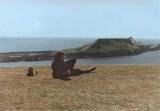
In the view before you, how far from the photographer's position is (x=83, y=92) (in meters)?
20.1

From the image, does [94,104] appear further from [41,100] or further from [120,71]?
[120,71]

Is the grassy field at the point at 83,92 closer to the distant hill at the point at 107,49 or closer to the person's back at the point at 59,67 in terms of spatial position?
the person's back at the point at 59,67

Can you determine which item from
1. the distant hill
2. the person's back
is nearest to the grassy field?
the person's back

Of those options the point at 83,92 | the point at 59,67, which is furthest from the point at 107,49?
the point at 83,92

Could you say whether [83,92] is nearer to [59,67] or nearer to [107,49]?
[59,67]

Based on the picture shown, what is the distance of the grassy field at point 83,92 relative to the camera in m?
16.8

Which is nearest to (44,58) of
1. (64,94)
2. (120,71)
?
(120,71)

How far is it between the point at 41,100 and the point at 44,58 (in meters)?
118

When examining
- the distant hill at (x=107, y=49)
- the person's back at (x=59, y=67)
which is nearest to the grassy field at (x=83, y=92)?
the person's back at (x=59, y=67)

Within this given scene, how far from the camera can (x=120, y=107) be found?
655 inches

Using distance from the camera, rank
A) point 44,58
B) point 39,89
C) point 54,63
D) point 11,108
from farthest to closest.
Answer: point 44,58 → point 54,63 → point 39,89 → point 11,108

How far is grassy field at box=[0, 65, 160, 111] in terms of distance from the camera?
55.2 feet

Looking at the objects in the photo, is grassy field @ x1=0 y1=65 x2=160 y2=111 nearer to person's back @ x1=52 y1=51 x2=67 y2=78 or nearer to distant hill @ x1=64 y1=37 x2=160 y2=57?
person's back @ x1=52 y1=51 x2=67 y2=78

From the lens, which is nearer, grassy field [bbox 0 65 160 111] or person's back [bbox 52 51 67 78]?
grassy field [bbox 0 65 160 111]
